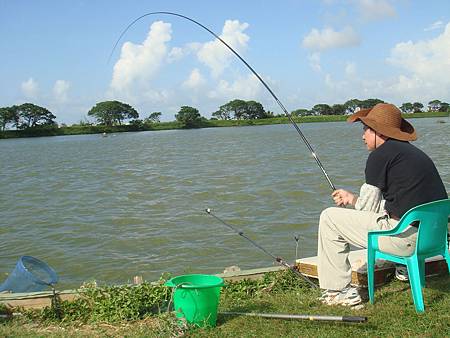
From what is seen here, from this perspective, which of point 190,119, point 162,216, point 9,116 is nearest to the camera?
point 162,216

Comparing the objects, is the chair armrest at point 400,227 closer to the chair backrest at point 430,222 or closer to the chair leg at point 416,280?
the chair backrest at point 430,222

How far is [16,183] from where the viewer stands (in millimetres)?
18625

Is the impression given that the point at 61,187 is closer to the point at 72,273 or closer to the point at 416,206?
the point at 72,273

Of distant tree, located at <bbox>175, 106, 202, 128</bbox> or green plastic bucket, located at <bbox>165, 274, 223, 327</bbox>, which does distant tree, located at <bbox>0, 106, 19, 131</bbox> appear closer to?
distant tree, located at <bbox>175, 106, 202, 128</bbox>

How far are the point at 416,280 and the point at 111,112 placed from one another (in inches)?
4055

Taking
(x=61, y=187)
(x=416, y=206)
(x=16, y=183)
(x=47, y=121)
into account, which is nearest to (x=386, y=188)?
(x=416, y=206)

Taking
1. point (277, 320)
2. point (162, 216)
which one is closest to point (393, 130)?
point (277, 320)

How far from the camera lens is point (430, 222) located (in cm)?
353

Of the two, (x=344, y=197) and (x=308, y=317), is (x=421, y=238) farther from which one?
(x=308, y=317)

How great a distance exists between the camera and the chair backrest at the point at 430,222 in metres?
3.44

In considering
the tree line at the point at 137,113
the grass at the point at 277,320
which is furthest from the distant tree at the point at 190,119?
the grass at the point at 277,320

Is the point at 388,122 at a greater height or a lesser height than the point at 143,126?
lesser

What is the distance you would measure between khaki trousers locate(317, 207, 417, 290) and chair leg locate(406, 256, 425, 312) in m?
0.07

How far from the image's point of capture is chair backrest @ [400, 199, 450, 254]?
3.44 meters
